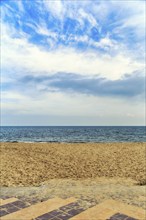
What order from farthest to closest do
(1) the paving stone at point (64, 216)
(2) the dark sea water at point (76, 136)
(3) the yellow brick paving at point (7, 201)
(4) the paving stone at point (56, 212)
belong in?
(2) the dark sea water at point (76, 136) → (3) the yellow brick paving at point (7, 201) → (4) the paving stone at point (56, 212) → (1) the paving stone at point (64, 216)

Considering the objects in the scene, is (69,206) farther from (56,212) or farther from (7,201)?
(7,201)

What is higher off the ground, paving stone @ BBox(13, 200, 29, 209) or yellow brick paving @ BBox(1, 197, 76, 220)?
yellow brick paving @ BBox(1, 197, 76, 220)

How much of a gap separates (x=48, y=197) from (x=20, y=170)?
227 inches

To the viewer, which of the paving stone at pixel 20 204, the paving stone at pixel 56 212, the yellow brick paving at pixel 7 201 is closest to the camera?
the paving stone at pixel 56 212

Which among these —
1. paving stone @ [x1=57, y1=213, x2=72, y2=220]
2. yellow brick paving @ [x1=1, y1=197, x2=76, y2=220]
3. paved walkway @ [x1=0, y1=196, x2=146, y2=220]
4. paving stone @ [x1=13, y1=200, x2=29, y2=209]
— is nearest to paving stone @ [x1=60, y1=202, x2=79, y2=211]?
paved walkway @ [x1=0, y1=196, x2=146, y2=220]

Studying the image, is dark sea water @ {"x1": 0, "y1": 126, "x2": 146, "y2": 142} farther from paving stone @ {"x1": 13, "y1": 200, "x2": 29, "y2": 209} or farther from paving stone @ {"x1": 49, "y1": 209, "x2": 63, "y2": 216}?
paving stone @ {"x1": 49, "y1": 209, "x2": 63, "y2": 216}

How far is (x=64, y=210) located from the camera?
15.4 feet

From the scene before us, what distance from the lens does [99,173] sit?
35.4ft

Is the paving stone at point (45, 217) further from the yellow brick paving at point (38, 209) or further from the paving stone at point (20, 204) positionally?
the paving stone at point (20, 204)

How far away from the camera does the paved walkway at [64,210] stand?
14.4ft

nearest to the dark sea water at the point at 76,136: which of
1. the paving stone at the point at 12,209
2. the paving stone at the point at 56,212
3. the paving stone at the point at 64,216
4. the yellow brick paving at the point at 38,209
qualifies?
the yellow brick paving at the point at 38,209

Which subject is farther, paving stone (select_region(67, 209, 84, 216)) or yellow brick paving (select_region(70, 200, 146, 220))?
paving stone (select_region(67, 209, 84, 216))

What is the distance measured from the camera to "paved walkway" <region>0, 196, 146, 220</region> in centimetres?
438

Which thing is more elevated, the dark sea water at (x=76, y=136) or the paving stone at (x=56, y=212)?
the paving stone at (x=56, y=212)
